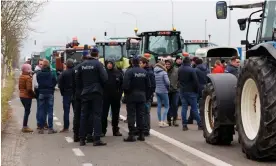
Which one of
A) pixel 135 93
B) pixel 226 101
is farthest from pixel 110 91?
pixel 226 101

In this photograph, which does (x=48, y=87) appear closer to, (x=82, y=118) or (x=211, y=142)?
(x=82, y=118)

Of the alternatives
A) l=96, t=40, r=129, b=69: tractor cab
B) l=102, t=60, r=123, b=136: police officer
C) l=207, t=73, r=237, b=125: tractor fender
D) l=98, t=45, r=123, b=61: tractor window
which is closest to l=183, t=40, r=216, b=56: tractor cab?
l=96, t=40, r=129, b=69: tractor cab

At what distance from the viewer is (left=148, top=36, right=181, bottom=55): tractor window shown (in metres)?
23.9

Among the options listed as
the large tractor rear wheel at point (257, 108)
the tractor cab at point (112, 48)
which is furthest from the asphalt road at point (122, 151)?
the tractor cab at point (112, 48)

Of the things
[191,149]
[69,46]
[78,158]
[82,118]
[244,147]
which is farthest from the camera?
[69,46]

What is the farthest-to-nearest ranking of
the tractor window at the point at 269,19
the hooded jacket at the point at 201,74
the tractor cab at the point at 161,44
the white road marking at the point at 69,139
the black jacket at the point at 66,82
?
the tractor cab at the point at 161,44 < the hooded jacket at the point at 201,74 < the black jacket at the point at 66,82 < the white road marking at the point at 69,139 < the tractor window at the point at 269,19

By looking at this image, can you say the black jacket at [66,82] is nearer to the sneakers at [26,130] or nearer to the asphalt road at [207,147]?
the sneakers at [26,130]

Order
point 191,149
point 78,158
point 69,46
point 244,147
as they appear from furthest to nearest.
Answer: point 69,46
point 191,149
point 78,158
point 244,147

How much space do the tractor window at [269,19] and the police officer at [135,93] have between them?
3.20 meters

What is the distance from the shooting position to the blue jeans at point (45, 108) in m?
14.0

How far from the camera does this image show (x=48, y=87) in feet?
45.6

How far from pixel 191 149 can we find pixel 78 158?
7.17 ft

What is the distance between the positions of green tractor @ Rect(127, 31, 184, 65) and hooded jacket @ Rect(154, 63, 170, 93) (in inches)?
342

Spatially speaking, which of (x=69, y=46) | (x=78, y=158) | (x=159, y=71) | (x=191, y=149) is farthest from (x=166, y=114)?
(x=69, y=46)
